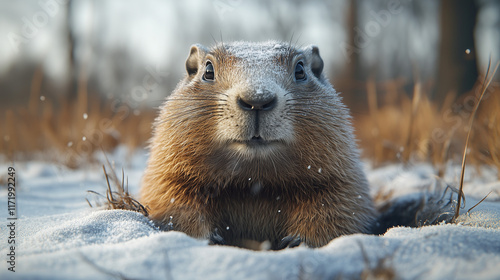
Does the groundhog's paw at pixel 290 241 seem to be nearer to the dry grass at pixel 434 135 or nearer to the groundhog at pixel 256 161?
the groundhog at pixel 256 161

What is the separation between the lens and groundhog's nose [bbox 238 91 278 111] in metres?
1.88

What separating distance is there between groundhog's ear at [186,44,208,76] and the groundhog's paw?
1.52m

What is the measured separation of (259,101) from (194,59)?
120 cm

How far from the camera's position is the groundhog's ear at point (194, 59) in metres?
2.76

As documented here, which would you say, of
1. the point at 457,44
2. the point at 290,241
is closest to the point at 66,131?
the point at 290,241

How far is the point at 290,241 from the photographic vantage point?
7.17 feet

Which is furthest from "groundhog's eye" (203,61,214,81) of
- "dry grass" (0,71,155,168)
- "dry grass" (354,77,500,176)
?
"dry grass" (354,77,500,176)

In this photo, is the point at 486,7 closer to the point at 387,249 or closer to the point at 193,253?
the point at 387,249

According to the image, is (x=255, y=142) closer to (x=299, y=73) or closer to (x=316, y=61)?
(x=299, y=73)

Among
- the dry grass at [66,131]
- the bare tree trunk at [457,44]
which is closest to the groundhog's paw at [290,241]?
the dry grass at [66,131]

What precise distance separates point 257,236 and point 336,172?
2.27 ft

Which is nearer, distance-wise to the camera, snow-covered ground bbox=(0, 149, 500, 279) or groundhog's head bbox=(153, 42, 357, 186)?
snow-covered ground bbox=(0, 149, 500, 279)

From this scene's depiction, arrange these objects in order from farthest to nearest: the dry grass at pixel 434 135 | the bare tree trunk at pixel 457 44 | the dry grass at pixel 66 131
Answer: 1. the bare tree trunk at pixel 457 44
2. the dry grass at pixel 66 131
3. the dry grass at pixel 434 135

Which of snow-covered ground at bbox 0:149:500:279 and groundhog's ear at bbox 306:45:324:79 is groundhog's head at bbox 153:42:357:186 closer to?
groundhog's ear at bbox 306:45:324:79
